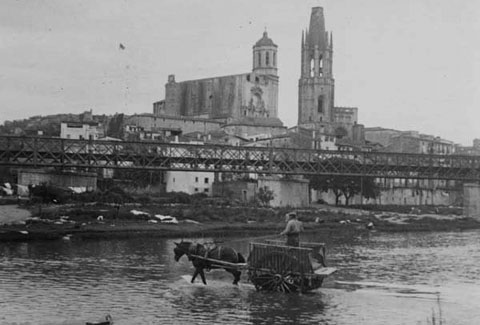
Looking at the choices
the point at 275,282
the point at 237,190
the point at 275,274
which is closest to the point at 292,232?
the point at 275,274

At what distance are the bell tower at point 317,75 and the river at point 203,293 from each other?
138750 millimetres

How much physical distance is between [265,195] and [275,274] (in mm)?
68140

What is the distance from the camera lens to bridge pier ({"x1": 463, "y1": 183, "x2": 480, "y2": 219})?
88.1 meters

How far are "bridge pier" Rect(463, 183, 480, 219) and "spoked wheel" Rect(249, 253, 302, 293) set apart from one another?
68.8m

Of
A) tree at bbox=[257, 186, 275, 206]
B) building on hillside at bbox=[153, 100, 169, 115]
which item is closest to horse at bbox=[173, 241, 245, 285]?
tree at bbox=[257, 186, 275, 206]

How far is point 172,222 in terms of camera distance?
60406mm

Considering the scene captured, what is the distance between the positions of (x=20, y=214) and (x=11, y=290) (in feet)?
112

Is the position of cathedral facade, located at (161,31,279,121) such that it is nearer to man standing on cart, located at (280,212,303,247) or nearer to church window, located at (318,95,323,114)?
church window, located at (318,95,323,114)

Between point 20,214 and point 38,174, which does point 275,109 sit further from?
point 20,214

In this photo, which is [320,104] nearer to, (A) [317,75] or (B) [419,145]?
(A) [317,75]

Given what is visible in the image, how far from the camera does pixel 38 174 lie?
8175 centimetres

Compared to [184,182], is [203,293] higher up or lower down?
lower down

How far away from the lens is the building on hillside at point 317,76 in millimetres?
177125

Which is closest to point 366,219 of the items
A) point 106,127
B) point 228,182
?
point 228,182
